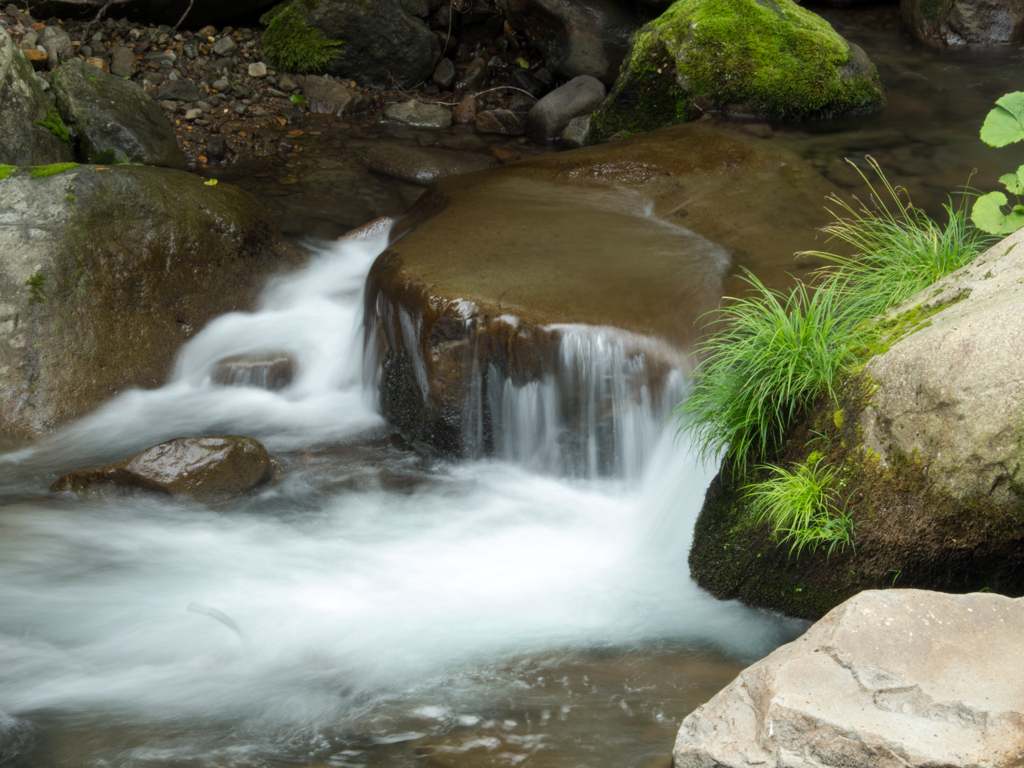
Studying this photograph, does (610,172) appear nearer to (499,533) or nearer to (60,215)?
(499,533)

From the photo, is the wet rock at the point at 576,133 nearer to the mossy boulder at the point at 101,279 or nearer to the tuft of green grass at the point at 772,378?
the mossy boulder at the point at 101,279

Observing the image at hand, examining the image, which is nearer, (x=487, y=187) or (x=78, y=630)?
(x=78, y=630)

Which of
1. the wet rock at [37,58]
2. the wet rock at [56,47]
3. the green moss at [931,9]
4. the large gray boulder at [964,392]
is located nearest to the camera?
the large gray boulder at [964,392]

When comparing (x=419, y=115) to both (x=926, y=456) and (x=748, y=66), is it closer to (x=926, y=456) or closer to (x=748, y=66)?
(x=748, y=66)

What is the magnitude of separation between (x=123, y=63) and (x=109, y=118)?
6.47 feet

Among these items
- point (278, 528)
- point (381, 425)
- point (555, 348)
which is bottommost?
point (278, 528)

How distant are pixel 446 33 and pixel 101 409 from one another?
710cm

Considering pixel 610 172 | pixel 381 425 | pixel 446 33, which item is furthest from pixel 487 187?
pixel 446 33

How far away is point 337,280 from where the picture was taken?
6535 mm

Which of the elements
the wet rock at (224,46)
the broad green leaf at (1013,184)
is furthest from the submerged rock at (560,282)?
the wet rock at (224,46)

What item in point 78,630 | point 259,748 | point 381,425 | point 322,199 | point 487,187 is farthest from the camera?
point 322,199

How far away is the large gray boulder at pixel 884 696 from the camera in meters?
2.04

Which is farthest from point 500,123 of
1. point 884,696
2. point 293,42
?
point 884,696

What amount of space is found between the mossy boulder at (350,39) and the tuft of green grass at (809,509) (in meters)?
8.16
